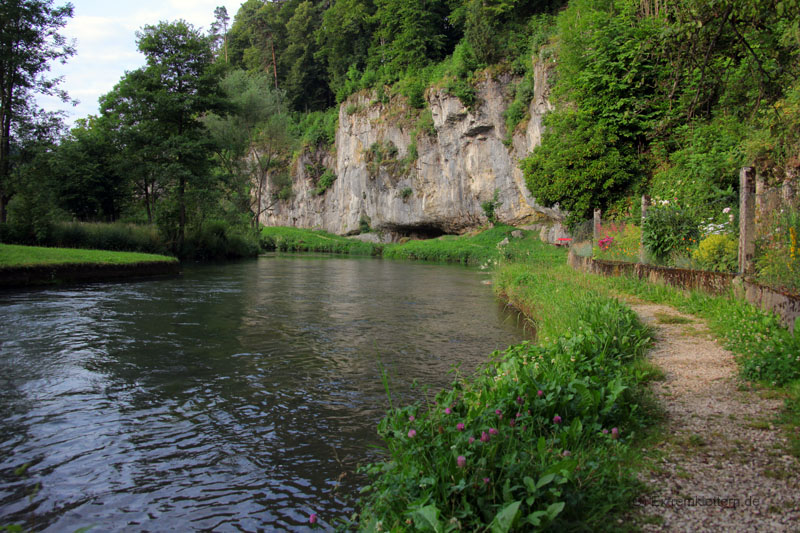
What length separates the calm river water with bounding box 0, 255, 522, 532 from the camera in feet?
10.4

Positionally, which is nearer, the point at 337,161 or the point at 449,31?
the point at 449,31

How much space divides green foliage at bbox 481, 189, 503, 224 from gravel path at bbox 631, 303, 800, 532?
3383 cm

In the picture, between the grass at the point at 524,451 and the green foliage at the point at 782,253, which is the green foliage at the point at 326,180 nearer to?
the green foliage at the point at 782,253

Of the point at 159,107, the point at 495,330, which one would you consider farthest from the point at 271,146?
the point at 495,330

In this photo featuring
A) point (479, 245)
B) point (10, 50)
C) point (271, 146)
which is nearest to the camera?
point (10, 50)

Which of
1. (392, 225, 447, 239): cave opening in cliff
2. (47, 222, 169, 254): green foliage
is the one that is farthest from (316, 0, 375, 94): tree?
(47, 222, 169, 254): green foliage

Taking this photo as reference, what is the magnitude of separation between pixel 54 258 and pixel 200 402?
1236 centimetres

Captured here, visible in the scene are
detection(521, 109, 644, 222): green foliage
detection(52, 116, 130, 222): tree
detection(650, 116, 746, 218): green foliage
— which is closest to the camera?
detection(650, 116, 746, 218): green foliage

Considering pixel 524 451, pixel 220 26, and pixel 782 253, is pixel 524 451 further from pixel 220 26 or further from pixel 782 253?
pixel 220 26

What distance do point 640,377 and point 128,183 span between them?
2706 cm

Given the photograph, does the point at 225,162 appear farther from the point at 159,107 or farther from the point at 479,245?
the point at 479,245

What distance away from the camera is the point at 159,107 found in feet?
81.4

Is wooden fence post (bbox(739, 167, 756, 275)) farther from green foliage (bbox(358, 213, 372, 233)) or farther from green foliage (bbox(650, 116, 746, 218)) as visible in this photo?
green foliage (bbox(358, 213, 372, 233))

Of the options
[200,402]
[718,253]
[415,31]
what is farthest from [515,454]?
[415,31]
